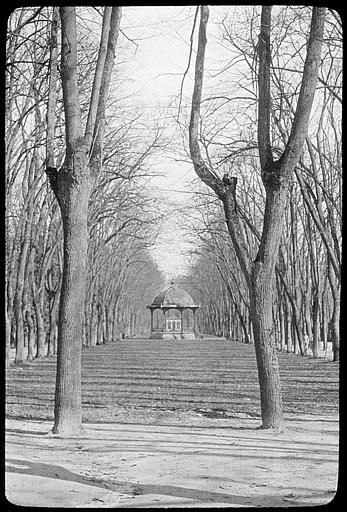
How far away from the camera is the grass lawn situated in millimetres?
11422

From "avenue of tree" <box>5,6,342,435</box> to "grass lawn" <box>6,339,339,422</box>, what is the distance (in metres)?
1.26

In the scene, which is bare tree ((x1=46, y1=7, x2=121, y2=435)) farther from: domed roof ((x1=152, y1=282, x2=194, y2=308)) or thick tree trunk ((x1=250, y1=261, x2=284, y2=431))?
domed roof ((x1=152, y1=282, x2=194, y2=308))

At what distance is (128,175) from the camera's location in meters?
21.3

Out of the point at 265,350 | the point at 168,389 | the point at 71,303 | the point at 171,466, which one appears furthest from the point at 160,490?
the point at 168,389

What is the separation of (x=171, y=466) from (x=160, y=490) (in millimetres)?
810

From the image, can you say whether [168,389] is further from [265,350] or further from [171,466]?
[171,466]

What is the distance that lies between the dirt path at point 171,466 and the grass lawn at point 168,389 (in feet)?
5.39

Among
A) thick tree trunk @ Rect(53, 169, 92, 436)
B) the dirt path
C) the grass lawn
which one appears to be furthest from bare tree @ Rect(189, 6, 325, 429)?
thick tree trunk @ Rect(53, 169, 92, 436)

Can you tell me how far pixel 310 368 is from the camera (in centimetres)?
1917

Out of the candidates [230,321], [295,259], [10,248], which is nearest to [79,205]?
[10,248]

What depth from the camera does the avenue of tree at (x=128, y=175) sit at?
9.14 m

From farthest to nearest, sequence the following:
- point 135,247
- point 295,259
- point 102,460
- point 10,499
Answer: point 135,247 → point 295,259 → point 102,460 → point 10,499

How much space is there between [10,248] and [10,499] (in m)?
17.6

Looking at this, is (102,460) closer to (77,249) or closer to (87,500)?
(87,500)
